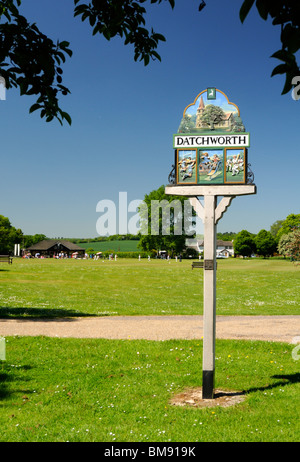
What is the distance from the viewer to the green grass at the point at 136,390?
5.91m

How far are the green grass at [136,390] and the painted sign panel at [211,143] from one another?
4.11 m

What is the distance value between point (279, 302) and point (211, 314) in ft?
59.9

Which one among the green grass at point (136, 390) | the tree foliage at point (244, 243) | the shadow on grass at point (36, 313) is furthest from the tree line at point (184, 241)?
the green grass at point (136, 390)

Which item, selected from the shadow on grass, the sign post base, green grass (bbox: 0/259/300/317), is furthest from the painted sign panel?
green grass (bbox: 0/259/300/317)

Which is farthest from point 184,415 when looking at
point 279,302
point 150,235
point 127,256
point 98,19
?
point 127,256

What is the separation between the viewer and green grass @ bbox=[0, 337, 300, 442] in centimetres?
591

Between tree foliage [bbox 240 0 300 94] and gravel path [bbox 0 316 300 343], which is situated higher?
tree foliage [bbox 240 0 300 94]

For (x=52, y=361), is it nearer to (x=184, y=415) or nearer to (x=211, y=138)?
(x=184, y=415)

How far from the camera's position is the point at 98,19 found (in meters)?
6.96

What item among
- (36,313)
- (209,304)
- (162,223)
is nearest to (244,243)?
(162,223)

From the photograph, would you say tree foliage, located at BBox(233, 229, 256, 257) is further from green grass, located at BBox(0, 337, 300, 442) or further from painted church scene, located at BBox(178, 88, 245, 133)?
painted church scene, located at BBox(178, 88, 245, 133)

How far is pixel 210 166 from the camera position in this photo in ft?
25.4

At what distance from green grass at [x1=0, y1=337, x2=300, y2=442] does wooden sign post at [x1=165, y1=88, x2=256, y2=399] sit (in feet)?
3.74

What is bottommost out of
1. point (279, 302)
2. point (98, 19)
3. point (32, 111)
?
point (279, 302)
